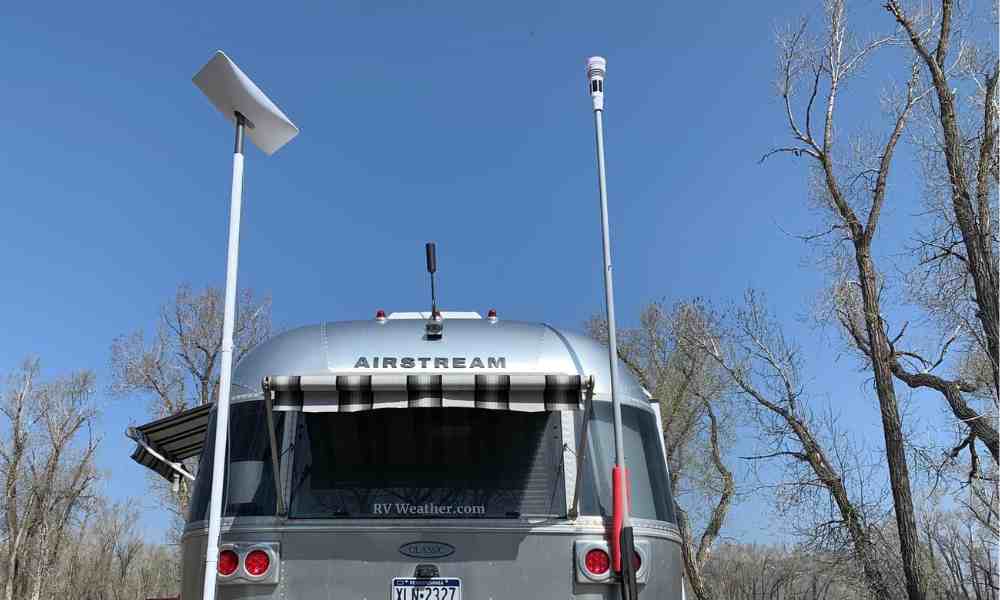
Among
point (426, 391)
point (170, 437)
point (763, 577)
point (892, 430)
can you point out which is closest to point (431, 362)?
point (426, 391)

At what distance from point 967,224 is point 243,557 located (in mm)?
11998

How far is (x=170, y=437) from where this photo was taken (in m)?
7.89

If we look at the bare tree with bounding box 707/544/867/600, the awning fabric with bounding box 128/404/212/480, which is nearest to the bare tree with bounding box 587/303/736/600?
the bare tree with bounding box 707/544/867/600

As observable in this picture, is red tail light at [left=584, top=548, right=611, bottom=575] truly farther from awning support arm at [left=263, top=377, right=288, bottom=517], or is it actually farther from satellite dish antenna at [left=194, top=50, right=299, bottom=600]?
satellite dish antenna at [left=194, top=50, right=299, bottom=600]

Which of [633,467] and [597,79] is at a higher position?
[597,79]

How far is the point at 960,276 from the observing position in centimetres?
1412

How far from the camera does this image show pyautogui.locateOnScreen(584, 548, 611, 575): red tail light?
4828 millimetres

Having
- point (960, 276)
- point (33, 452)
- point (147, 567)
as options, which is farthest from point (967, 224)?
point (147, 567)

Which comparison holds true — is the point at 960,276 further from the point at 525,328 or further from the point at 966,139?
the point at 525,328

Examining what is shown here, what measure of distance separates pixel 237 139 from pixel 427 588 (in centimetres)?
299

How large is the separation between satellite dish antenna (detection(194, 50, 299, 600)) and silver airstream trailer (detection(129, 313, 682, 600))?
22cm

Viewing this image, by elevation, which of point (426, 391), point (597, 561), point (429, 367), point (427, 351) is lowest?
point (597, 561)

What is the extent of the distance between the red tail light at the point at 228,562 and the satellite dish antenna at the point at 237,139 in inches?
3.9

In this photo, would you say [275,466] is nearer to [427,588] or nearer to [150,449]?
[427,588]
